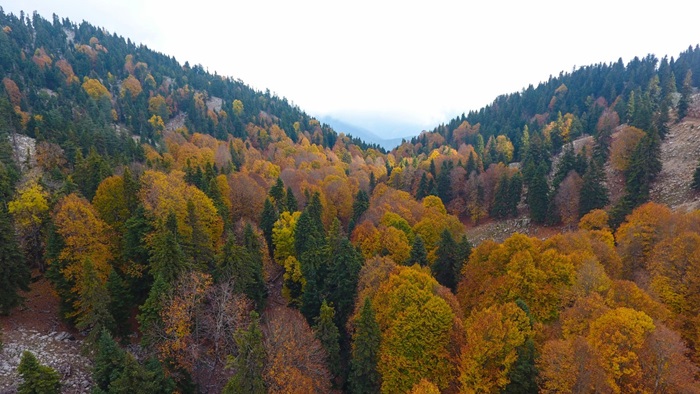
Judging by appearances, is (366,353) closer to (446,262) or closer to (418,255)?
(418,255)

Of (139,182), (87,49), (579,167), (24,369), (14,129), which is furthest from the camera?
(87,49)

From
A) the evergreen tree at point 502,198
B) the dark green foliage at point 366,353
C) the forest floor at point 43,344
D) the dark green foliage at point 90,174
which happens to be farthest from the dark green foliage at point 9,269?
the evergreen tree at point 502,198

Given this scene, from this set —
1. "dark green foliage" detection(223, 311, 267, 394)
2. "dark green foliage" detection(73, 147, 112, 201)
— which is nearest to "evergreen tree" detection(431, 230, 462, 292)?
"dark green foliage" detection(223, 311, 267, 394)

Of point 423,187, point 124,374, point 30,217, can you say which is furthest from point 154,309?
point 423,187

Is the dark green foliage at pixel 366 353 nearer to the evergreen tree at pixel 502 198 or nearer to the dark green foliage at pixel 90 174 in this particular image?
the dark green foliage at pixel 90 174

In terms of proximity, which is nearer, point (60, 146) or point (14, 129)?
point (60, 146)

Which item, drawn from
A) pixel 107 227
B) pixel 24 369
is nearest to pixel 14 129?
pixel 107 227

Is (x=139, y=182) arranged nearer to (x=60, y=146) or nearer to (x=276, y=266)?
(x=276, y=266)
